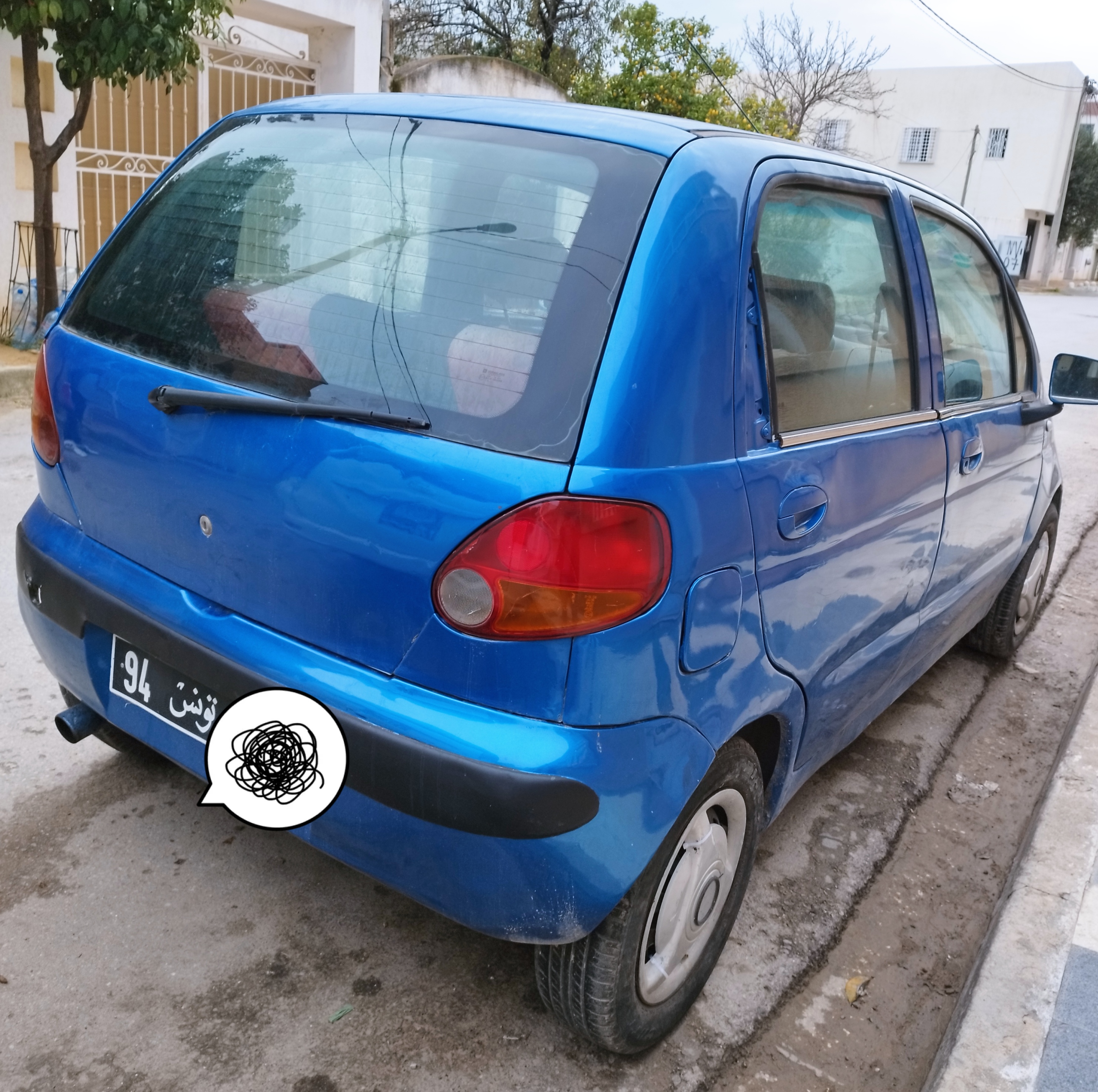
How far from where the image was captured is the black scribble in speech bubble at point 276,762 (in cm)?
182

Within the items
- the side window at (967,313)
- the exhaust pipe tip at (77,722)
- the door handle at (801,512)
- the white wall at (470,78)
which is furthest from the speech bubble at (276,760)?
the white wall at (470,78)

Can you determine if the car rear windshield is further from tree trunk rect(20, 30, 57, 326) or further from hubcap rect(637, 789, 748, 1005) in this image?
tree trunk rect(20, 30, 57, 326)

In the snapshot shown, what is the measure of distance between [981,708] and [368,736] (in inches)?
119

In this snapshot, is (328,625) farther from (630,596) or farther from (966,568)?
(966,568)

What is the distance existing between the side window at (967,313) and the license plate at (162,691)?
2.05 meters

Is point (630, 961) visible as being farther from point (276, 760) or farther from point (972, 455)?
point (972, 455)

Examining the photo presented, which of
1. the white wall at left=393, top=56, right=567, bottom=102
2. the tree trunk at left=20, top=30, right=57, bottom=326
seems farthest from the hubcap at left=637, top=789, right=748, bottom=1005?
the white wall at left=393, top=56, right=567, bottom=102

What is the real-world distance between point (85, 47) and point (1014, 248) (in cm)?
4076

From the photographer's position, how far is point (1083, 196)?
45562 mm

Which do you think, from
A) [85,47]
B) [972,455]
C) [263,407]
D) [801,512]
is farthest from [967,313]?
[85,47]

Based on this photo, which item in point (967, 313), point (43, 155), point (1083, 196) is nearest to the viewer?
point (967, 313)

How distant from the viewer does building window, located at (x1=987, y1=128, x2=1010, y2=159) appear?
41.2 m

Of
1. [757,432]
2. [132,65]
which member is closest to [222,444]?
[757,432]

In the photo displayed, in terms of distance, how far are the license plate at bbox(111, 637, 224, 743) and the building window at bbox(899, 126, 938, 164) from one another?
150 feet
